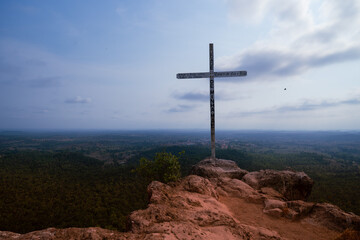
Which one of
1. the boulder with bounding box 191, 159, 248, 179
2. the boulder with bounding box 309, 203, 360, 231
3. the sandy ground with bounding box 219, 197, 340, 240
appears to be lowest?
the sandy ground with bounding box 219, 197, 340, 240

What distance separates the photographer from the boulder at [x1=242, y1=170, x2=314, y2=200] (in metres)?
11.0

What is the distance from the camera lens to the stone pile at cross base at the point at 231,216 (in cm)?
489

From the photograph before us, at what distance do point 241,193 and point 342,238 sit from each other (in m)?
4.68

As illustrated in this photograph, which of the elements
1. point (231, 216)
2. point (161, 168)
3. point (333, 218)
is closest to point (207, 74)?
point (161, 168)

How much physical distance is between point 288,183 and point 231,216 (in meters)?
6.64

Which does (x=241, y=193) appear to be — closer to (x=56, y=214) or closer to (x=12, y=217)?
(x=56, y=214)

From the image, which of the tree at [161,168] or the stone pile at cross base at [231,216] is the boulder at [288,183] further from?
the tree at [161,168]

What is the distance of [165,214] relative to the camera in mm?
6023

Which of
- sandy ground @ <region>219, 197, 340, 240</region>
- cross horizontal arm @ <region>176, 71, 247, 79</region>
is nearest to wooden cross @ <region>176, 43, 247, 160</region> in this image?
cross horizontal arm @ <region>176, 71, 247, 79</region>

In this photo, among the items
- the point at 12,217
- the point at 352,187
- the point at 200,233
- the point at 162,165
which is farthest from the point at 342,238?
the point at 352,187

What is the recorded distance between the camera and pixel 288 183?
440 inches

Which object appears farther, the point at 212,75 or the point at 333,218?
the point at 212,75

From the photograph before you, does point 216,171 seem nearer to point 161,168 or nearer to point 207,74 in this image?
point 161,168

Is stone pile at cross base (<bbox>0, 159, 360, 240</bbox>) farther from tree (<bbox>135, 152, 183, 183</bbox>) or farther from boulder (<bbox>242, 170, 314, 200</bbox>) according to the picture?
tree (<bbox>135, 152, 183, 183</bbox>)
